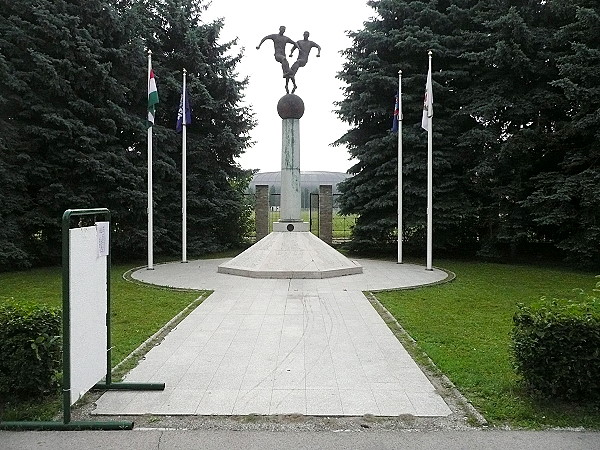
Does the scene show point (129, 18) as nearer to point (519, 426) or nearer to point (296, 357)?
point (296, 357)

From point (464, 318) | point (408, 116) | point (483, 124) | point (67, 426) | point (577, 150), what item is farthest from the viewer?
point (408, 116)

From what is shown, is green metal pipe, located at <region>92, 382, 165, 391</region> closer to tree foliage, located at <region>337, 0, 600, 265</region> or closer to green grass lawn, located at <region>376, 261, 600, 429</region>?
green grass lawn, located at <region>376, 261, 600, 429</region>

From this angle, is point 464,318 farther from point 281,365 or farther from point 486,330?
point 281,365

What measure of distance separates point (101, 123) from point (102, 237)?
45.9 ft

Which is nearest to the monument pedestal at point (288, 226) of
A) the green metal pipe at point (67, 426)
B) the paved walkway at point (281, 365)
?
the paved walkway at point (281, 365)

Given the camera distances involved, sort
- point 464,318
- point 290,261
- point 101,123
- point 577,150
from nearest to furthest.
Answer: point 464,318 → point 290,261 → point 577,150 → point 101,123

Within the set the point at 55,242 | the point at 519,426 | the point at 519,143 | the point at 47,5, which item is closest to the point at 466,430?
the point at 519,426

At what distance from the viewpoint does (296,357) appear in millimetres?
6680

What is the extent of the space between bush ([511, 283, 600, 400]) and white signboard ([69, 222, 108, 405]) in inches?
144

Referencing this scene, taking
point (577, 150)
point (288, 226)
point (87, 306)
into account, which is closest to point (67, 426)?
point (87, 306)

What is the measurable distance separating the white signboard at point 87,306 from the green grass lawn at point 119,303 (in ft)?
1.36

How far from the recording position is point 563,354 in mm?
4762

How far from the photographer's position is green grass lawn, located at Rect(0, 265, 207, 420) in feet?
16.1

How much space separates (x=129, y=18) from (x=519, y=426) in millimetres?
17563
